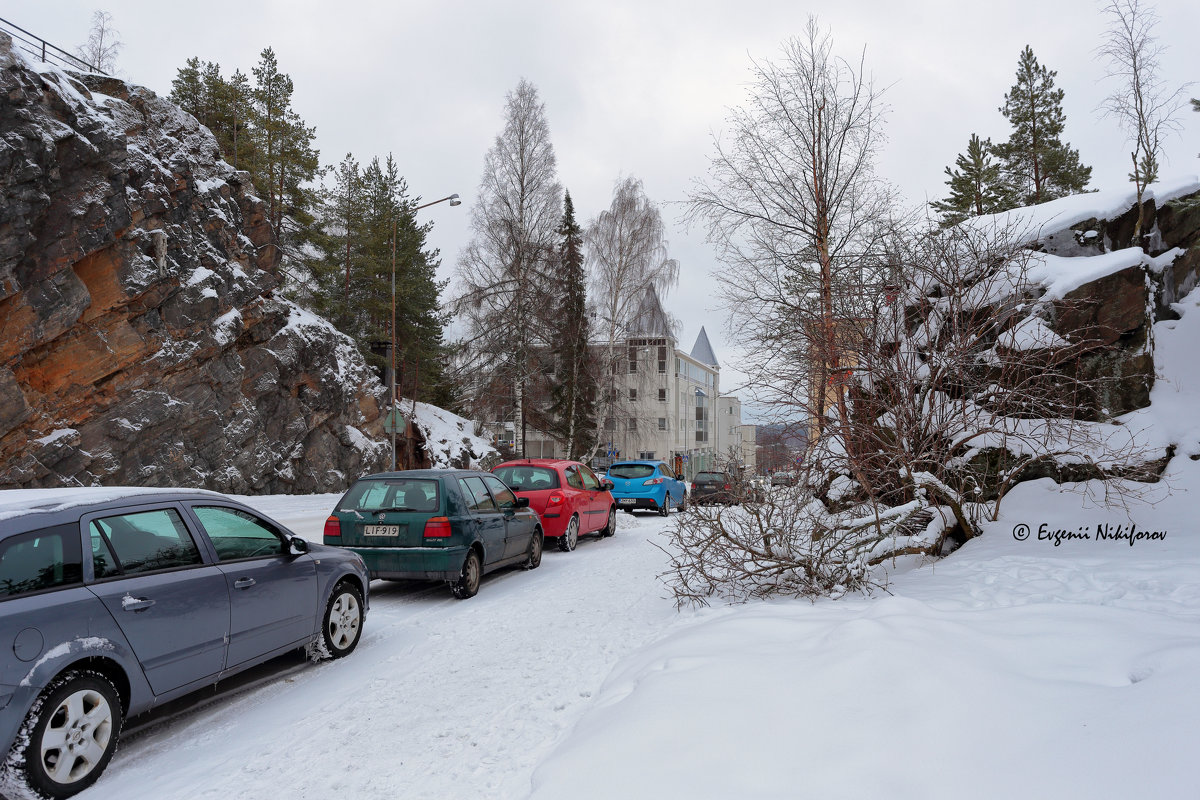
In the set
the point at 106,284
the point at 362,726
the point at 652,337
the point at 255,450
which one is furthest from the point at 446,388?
the point at 362,726

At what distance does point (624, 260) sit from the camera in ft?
101

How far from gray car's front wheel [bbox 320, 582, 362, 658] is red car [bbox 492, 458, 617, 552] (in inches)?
204

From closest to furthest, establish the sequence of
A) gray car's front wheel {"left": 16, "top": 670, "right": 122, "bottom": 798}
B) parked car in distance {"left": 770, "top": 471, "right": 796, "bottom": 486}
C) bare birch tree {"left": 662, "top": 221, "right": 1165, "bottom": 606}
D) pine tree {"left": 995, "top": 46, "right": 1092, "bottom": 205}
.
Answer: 1. gray car's front wheel {"left": 16, "top": 670, "right": 122, "bottom": 798}
2. bare birch tree {"left": 662, "top": 221, "right": 1165, "bottom": 606}
3. parked car in distance {"left": 770, "top": 471, "right": 796, "bottom": 486}
4. pine tree {"left": 995, "top": 46, "right": 1092, "bottom": 205}

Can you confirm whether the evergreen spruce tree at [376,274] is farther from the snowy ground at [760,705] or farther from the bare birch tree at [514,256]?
the snowy ground at [760,705]

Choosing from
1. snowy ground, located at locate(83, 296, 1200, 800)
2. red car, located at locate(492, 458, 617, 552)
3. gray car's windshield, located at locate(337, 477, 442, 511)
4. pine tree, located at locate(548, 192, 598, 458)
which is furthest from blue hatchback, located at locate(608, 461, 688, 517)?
pine tree, located at locate(548, 192, 598, 458)

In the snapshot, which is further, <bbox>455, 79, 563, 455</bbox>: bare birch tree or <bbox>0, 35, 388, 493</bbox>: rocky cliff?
<bbox>455, 79, 563, 455</bbox>: bare birch tree

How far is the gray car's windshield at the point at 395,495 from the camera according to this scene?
763 cm

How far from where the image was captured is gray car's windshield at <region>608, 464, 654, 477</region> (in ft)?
60.0

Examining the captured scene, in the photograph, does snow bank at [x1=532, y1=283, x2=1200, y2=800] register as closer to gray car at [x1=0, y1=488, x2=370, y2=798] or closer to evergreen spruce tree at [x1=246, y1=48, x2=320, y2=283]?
gray car at [x1=0, y1=488, x2=370, y2=798]

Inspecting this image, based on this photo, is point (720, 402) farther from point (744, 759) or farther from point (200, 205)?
point (744, 759)

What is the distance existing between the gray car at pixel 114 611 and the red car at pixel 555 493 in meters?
6.28

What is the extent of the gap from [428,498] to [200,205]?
1871 cm

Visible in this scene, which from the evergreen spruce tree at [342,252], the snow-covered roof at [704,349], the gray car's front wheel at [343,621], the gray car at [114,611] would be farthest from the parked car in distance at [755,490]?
the snow-covered roof at [704,349]

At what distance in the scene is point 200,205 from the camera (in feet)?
69.4
